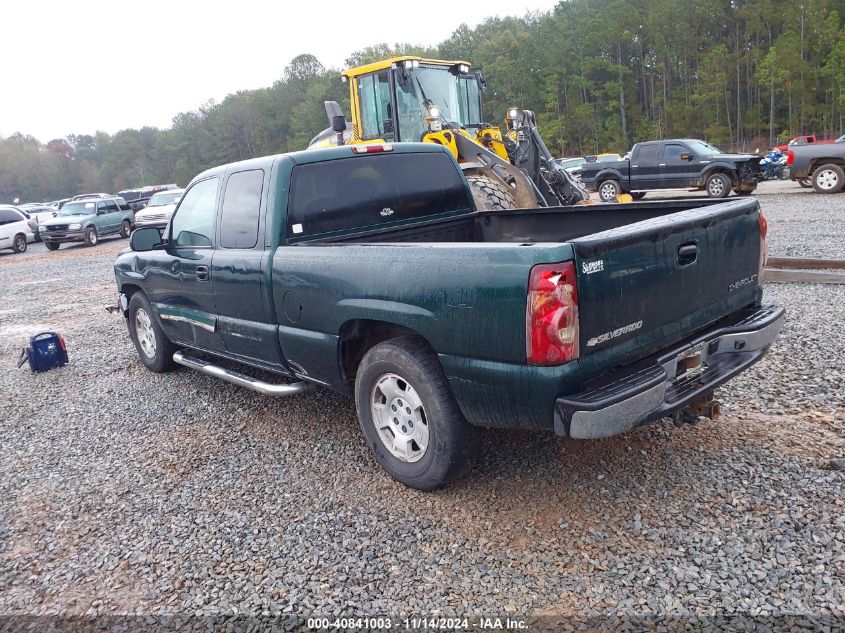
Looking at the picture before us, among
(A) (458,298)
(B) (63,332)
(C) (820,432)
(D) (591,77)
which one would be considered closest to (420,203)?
(A) (458,298)

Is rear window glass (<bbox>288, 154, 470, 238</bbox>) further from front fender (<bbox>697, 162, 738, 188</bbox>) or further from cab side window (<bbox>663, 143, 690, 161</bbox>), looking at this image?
cab side window (<bbox>663, 143, 690, 161</bbox>)

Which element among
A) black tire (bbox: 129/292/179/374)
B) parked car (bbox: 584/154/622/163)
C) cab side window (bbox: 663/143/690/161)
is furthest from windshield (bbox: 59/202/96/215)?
cab side window (bbox: 663/143/690/161)

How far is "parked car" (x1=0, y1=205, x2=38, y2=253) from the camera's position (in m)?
22.7

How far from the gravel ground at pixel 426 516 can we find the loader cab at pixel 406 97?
24.0ft

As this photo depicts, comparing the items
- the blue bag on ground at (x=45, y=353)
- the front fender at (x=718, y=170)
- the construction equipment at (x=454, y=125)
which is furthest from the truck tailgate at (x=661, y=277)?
the front fender at (x=718, y=170)

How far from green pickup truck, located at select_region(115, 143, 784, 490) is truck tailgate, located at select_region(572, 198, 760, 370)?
1 cm

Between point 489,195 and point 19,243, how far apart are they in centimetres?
2128

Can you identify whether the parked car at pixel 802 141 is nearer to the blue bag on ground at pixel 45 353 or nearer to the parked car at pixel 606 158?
the parked car at pixel 606 158

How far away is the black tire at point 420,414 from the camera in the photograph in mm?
3426

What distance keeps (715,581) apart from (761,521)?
0.56 meters

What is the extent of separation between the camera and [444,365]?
3.34m

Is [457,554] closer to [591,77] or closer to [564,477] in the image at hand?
[564,477]

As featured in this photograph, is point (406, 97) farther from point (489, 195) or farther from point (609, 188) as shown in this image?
point (609, 188)

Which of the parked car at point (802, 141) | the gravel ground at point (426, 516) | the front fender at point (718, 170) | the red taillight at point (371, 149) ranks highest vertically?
the red taillight at point (371, 149)
